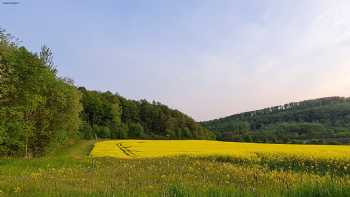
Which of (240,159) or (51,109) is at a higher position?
(51,109)

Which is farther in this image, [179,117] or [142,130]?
[179,117]

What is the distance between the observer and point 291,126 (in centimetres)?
11744

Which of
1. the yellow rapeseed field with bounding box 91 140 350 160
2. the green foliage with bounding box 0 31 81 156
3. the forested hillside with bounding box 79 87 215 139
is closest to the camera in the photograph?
the yellow rapeseed field with bounding box 91 140 350 160

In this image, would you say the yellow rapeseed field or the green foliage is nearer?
the yellow rapeseed field

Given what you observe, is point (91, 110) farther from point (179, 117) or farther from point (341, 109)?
point (341, 109)

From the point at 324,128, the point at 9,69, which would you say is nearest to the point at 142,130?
the point at 324,128

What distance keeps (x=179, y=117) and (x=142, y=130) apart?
1259 cm

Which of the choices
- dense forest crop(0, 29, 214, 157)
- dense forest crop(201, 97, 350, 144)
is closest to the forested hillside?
dense forest crop(201, 97, 350, 144)

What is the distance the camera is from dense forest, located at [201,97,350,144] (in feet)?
300

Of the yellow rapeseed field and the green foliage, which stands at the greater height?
the green foliage

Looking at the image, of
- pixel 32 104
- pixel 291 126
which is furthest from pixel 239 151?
pixel 291 126

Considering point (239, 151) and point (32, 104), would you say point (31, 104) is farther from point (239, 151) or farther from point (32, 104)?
point (239, 151)

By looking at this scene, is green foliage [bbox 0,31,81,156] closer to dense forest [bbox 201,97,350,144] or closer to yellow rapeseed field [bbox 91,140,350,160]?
yellow rapeseed field [bbox 91,140,350,160]

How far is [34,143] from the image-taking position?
50.3 meters
